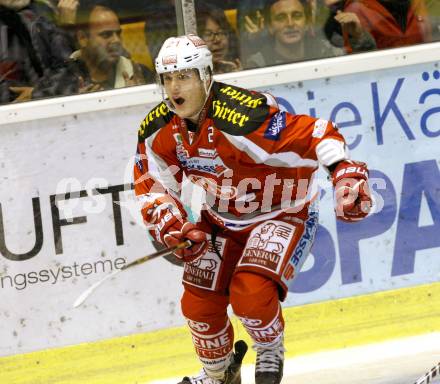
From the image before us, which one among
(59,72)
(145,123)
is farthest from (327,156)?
(59,72)

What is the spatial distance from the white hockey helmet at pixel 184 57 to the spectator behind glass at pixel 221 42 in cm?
126

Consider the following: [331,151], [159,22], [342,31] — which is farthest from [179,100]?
[342,31]

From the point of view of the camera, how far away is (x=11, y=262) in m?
6.33

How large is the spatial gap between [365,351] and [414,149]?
1210 millimetres

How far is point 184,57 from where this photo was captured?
5156 millimetres

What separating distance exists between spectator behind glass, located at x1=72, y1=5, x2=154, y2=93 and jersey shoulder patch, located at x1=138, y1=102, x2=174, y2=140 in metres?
1.06

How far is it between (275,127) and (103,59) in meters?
1.70

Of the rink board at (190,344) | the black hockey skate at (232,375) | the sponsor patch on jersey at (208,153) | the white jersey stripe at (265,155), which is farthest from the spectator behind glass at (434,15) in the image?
the black hockey skate at (232,375)

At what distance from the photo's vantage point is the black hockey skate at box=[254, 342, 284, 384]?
5297 millimetres

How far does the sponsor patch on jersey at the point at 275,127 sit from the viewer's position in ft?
16.7

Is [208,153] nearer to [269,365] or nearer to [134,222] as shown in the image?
[269,365]

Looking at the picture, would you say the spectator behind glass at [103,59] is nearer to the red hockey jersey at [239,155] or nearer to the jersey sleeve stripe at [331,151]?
the red hockey jersey at [239,155]

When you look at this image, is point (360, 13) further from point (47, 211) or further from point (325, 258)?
point (47, 211)

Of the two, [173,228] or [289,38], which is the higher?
[289,38]
